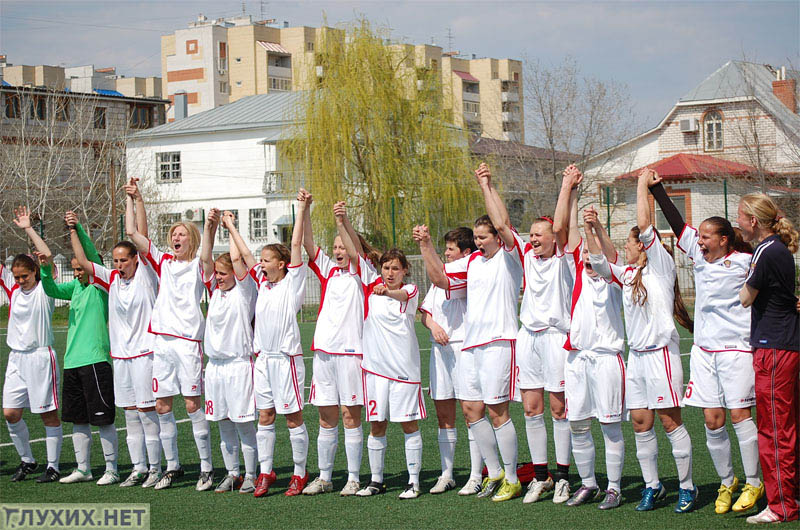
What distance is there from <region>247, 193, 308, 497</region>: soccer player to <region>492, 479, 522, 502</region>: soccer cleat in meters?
1.58

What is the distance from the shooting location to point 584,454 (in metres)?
6.49

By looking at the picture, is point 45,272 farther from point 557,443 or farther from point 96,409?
point 557,443

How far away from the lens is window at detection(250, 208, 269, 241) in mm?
43750

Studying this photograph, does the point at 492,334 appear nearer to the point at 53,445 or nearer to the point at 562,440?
the point at 562,440

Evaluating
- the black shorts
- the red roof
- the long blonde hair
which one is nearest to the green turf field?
the black shorts

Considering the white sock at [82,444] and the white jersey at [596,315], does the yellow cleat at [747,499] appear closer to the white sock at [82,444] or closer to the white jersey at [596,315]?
the white jersey at [596,315]

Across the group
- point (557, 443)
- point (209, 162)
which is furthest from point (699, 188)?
point (557, 443)

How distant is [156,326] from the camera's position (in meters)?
7.46

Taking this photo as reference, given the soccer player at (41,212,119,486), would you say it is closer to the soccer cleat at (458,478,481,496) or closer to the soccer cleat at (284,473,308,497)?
the soccer cleat at (284,473,308,497)

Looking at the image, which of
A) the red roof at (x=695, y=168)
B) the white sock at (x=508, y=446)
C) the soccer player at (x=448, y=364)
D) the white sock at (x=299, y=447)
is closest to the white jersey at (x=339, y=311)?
the soccer player at (x=448, y=364)

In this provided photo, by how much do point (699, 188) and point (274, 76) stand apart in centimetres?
4932

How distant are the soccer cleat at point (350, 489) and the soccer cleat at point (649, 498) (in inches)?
83.7

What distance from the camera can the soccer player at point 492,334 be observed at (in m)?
6.71

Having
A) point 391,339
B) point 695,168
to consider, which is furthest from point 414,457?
point 695,168
